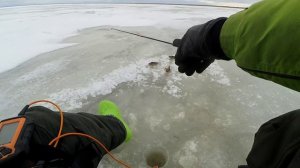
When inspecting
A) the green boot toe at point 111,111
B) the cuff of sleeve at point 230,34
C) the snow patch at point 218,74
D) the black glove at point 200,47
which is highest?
the cuff of sleeve at point 230,34

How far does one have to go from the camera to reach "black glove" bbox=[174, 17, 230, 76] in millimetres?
819

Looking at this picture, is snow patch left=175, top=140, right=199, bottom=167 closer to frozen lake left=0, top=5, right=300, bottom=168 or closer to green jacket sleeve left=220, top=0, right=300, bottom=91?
frozen lake left=0, top=5, right=300, bottom=168

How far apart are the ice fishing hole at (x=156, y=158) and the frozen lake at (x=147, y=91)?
0.01 meters

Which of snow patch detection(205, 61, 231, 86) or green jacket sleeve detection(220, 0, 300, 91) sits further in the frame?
snow patch detection(205, 61, 231, 86)

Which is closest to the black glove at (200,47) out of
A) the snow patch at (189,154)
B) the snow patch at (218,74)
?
the snow patch at (189,154)

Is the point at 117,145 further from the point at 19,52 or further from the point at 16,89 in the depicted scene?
the point at 19,52

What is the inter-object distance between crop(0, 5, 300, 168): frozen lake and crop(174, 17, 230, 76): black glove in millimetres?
361

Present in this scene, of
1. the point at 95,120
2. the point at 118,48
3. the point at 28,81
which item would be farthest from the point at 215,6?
the point at 95,120

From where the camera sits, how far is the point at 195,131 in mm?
1264

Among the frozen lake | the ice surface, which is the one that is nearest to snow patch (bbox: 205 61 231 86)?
the frozen lake

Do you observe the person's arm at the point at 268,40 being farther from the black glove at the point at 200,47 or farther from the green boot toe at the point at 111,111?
the green boot toe at the point at 111,111

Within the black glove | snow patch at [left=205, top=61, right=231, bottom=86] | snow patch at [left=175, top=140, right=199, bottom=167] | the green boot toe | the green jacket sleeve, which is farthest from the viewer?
snow patch at [left=205, top=61, right=231, bottom=86]

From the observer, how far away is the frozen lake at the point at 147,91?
1.19 meters

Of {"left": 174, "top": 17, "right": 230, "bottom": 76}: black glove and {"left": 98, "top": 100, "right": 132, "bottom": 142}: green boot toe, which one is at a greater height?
{"left": 174, "top": 17, "right": 230, "bottom": 76}: black glove
